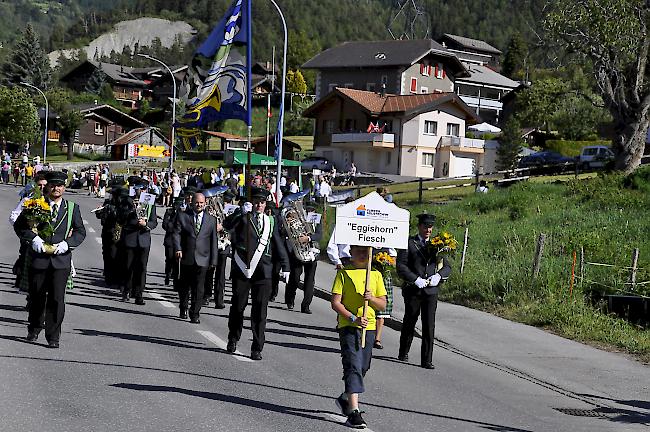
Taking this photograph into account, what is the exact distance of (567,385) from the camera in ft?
36.9

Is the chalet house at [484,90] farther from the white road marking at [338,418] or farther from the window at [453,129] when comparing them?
the white road marking at [338,418]

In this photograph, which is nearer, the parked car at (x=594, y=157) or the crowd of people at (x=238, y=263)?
the crowd of people at (x=238, y=263)

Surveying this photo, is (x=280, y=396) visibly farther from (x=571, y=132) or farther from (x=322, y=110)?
(x=571, y=132)

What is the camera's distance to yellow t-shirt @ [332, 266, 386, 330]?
8.30 meters

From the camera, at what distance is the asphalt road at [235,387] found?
8086 millimetres

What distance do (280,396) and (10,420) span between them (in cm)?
269

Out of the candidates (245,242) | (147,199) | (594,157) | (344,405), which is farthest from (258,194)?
(594,157)

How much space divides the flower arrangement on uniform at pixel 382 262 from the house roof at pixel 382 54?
71.7 meters

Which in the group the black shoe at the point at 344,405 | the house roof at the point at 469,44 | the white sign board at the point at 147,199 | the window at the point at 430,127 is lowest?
the black shoe at the point at 344,405

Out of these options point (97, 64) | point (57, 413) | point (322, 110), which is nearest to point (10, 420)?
point (57, 413)

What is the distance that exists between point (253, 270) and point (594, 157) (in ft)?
137

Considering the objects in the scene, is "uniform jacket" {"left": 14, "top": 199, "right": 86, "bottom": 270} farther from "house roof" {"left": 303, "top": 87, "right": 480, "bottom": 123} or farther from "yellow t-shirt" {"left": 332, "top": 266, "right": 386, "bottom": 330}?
"house roof" {"left": 303, "top": 87, "right": 480, "bottom": 123}

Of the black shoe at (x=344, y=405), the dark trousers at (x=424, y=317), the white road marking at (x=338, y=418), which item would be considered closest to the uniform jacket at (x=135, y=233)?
the dark trousers at (x=424, y=317)

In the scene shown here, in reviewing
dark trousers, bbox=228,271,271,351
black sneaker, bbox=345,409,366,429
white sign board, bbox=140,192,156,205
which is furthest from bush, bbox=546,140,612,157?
black sneaker, bbox=345,409,366,429
